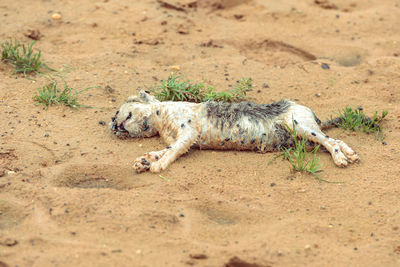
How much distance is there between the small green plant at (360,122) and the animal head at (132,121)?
216cm

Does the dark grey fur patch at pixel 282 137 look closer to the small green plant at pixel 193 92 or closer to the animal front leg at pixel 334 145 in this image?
the animal front leg at pixel 334 145

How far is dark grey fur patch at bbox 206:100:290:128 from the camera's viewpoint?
529 centimetres

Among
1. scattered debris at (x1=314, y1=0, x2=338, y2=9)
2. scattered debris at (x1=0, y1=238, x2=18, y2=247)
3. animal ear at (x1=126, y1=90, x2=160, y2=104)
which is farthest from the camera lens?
scattered debris at (x1=314, y1=0, x2=338, y2=9)

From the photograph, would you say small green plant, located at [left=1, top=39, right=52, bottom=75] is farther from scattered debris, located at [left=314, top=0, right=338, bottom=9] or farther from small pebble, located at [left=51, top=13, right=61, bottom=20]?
scattered debris, located at [left=314, top=0, right=338, bottom=9]

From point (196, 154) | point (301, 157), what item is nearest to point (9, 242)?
point (196, 154)

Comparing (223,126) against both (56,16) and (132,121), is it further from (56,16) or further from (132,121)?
(56,16)

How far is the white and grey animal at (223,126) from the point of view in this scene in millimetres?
5195

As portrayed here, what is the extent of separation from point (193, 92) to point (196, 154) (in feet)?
3.60

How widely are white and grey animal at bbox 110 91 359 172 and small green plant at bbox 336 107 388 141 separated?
409 millimetres

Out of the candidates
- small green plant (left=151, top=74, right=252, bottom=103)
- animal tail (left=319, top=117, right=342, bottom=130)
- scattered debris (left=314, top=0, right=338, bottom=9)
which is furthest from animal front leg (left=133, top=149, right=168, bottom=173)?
scattered debris (left=314, top=0, right=338, bottom=9)

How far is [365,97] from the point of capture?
637cm

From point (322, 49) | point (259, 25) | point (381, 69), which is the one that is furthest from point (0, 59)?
point (381, 69)

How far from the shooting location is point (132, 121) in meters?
5.41

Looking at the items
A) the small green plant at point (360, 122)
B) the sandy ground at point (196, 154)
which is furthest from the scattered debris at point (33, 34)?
the small green plant at point (360, 122)
